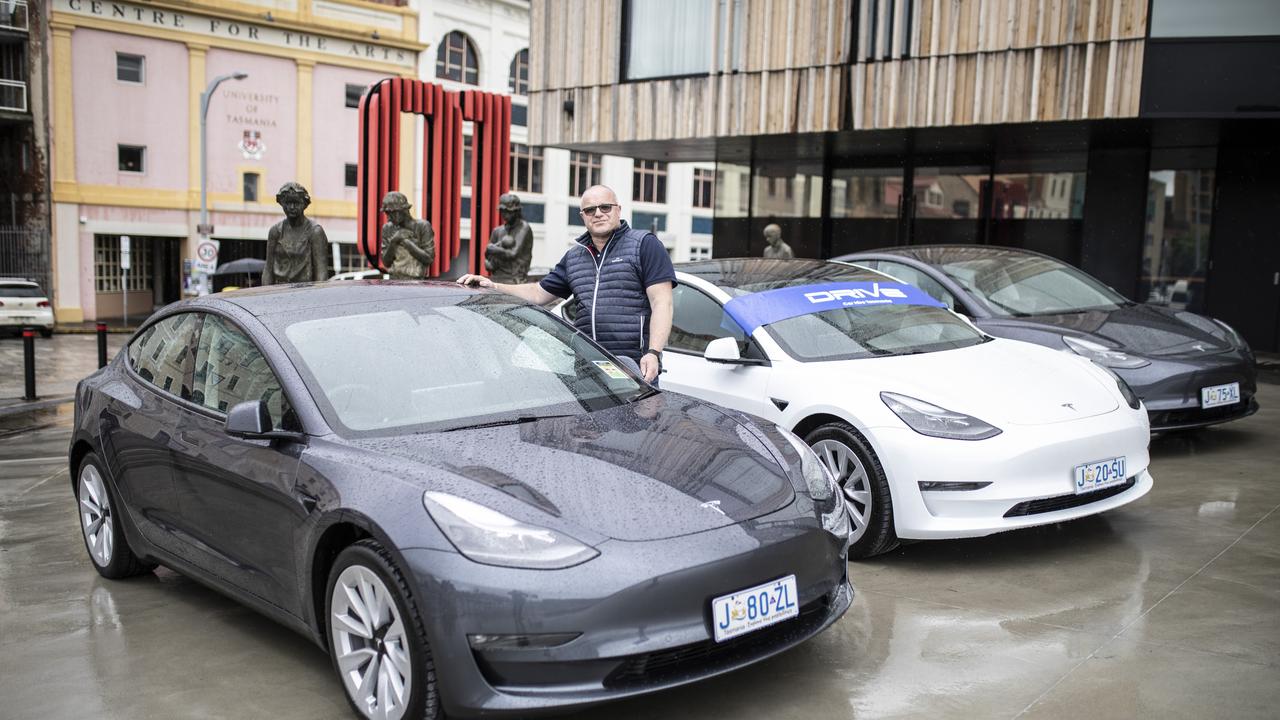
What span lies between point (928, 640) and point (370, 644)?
2110mm

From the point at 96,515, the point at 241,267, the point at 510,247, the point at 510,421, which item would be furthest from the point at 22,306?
the point at 510,421

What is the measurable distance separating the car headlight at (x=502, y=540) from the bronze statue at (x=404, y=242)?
9187mm

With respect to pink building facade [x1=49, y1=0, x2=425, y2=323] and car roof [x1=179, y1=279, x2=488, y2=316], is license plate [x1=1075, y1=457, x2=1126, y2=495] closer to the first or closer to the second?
car roof [x1=179, y1=279, x2=488, y2=316]

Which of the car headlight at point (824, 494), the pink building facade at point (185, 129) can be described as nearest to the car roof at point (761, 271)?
the car headlight at point (824, 494)

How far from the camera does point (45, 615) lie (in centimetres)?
465

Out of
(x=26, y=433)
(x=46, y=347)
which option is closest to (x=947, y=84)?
(x=26, y=433)

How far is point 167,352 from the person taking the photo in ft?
15.9

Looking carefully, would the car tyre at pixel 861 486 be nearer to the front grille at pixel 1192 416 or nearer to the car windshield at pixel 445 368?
the car windshield at pixel 445 368

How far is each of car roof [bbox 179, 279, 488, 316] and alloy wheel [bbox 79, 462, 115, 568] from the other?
3.31ft

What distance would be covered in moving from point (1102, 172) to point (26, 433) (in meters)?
14.5

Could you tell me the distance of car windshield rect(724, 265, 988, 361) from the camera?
5.82m

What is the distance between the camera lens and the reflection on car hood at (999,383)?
5.10 m

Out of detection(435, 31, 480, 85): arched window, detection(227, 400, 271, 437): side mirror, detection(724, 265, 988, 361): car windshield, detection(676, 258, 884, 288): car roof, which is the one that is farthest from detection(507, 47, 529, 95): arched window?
detection(227, 400, 271, 437): side mirror

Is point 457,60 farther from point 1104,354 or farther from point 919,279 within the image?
point 1104,354
